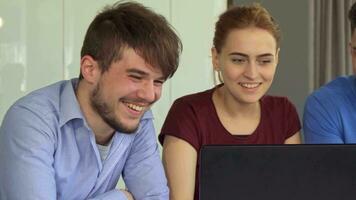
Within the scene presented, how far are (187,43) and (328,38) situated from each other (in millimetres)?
1099

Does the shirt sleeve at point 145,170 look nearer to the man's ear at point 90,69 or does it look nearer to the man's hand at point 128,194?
the man's hand at point 128,194

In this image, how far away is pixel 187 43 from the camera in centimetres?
262

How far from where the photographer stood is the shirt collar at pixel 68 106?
46.2 inches


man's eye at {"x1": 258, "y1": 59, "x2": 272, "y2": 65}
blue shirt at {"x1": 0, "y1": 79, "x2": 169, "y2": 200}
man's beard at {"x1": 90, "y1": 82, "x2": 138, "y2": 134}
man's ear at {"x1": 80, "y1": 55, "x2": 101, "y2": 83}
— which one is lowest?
blue shirt at {"x1": 0, "y1": 79, "x2": 169, "y2": 200}

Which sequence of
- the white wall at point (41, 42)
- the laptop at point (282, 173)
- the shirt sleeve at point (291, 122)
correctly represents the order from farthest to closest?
the white wall at point (41, 42), the shirt sleeve at point (291, 122), the laptop at point (282, 173)

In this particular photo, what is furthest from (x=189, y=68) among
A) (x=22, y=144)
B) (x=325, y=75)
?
(x=22, y=144)

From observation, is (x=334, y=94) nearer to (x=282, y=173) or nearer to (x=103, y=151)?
(x=103, y=151)

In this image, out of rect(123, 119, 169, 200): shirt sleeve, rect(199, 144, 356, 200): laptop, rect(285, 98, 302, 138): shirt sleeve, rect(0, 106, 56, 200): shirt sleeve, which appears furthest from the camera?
rect(285, 98, 302, 138): shirt sleeve

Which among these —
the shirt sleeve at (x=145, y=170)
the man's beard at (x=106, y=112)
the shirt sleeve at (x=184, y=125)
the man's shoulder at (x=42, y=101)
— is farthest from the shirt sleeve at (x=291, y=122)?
the man's shoulder at (x=42, y=101)

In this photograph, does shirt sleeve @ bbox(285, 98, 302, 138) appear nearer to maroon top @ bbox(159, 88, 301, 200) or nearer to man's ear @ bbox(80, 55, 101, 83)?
maroon top @ bbox(159, 88, 301, 200)

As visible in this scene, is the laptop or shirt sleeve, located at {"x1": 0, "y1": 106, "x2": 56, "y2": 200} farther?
shirt sleeve, located at {"x1": 0, "y1": 106, "x2": 56, "y2": 200}

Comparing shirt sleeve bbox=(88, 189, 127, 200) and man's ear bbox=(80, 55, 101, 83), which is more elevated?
man's ear bbox=(80, 55, 101, 83)

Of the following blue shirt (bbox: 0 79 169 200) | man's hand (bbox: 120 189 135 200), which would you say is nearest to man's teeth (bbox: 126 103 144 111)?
blue shirt (bbox: 0 79 169 200)

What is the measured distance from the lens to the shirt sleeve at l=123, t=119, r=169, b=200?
4.20 feet
